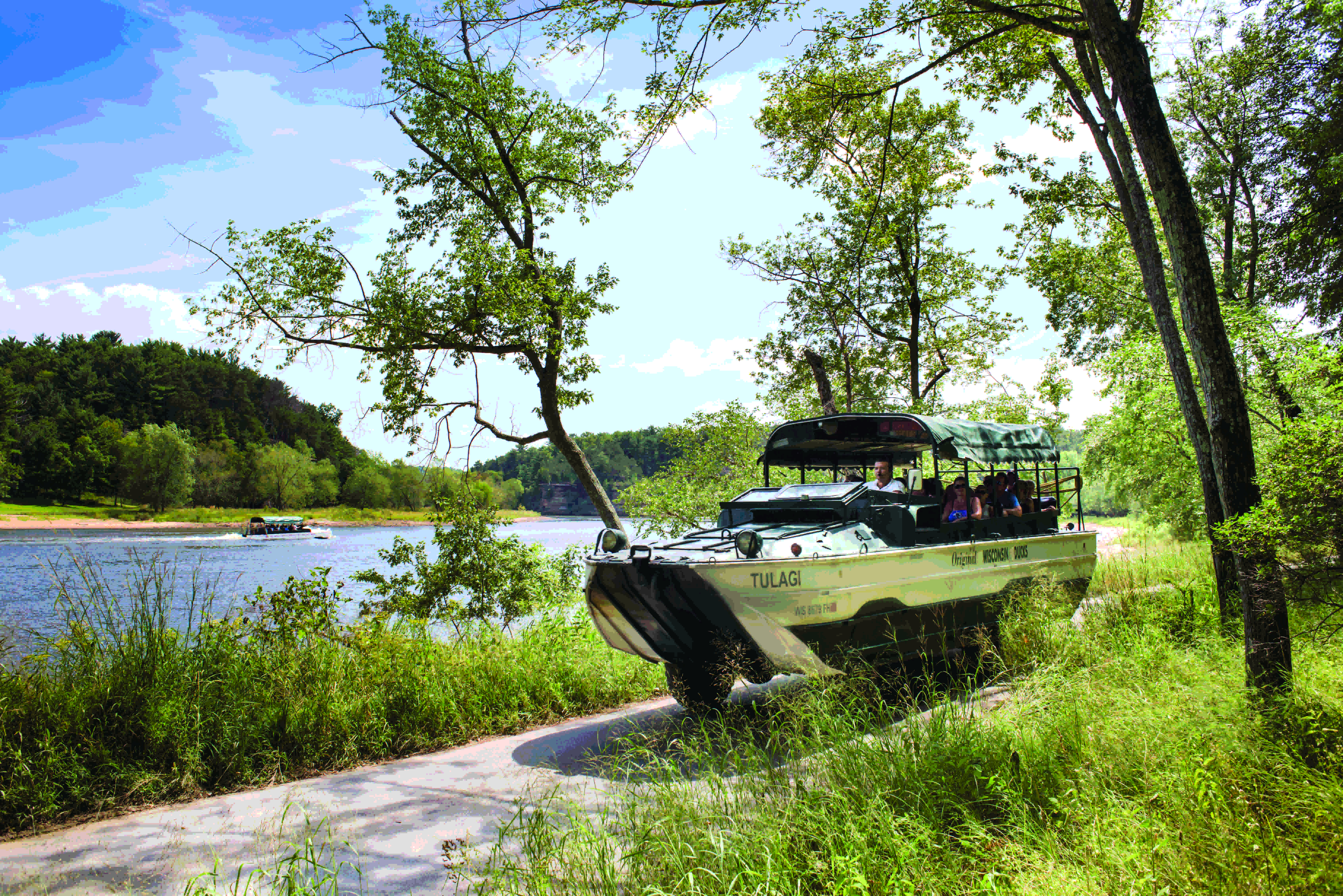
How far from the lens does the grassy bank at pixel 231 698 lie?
4.89 meters

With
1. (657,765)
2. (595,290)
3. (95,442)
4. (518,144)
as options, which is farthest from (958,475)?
(95,442)

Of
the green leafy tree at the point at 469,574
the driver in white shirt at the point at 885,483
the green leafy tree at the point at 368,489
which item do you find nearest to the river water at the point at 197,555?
the green leafy tree at the point at 469,574

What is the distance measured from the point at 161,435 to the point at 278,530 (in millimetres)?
11897

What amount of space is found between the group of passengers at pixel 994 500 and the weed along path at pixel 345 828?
2.48m

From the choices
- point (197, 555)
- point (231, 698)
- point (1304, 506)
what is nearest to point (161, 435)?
point (197, 555)

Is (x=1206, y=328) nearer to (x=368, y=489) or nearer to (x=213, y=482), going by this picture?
(x=368, y=489)

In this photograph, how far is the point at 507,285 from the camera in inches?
455

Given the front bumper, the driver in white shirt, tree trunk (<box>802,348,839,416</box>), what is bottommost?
the front bumper

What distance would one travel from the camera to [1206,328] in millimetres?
4957

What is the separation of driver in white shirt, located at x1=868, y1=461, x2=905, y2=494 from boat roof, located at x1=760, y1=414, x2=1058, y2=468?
44cm

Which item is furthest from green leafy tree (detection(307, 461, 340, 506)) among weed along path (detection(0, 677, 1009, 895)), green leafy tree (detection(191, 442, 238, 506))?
weed along path (detection(0, 677, 1009, 895))

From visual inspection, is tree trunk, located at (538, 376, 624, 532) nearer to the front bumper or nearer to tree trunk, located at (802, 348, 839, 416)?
tree trunk, located at (802, 348, 839, 416)

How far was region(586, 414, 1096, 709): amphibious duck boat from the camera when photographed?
19.8 feet

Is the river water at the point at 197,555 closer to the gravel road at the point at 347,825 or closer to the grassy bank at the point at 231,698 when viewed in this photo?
the grassy bank at the point at 231,698
